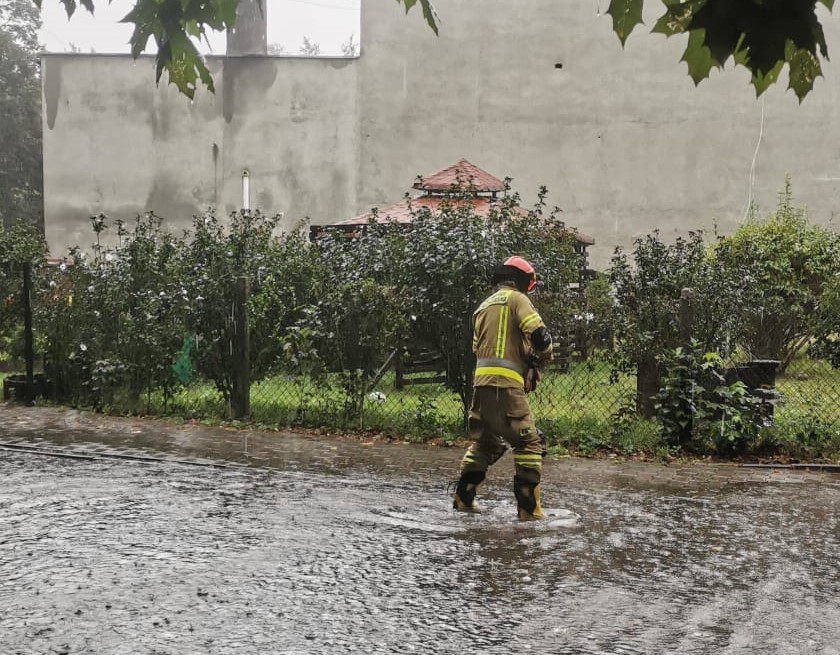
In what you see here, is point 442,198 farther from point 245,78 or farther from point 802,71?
point 245,78

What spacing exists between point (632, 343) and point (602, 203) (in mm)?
19663

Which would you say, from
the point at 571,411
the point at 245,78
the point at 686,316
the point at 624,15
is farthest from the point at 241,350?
the point at 245,78

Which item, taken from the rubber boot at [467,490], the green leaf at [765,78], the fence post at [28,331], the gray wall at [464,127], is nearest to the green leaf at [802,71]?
the green leaf at [765,78]

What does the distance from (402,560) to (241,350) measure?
6177mm

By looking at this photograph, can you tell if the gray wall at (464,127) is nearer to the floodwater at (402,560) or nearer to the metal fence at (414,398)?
the metal fence at (414,398)

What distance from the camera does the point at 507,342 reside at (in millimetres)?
7320

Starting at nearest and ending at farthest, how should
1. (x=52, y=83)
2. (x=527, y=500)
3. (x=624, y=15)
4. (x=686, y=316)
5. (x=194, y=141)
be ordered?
(x=624, y=15)
(x=527, y=500)
(x=686, y=316)
(x=194, y=141)
(x=52, y=83)

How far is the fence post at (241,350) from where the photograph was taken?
11.8 meters

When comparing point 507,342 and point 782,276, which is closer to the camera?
point 507,342

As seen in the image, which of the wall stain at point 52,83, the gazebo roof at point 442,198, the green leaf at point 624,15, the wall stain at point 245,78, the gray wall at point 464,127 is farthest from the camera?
the wall stain at point 52,83

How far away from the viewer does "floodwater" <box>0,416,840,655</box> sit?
4.77 meters

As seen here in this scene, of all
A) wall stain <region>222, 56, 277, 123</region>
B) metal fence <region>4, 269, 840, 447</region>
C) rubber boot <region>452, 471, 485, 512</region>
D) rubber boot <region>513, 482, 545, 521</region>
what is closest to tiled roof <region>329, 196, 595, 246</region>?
metal fence <region>4, 269, 840, 447</region>

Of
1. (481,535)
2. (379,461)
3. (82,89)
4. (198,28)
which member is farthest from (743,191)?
(198,28)

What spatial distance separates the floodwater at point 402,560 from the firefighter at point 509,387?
0.90ft
